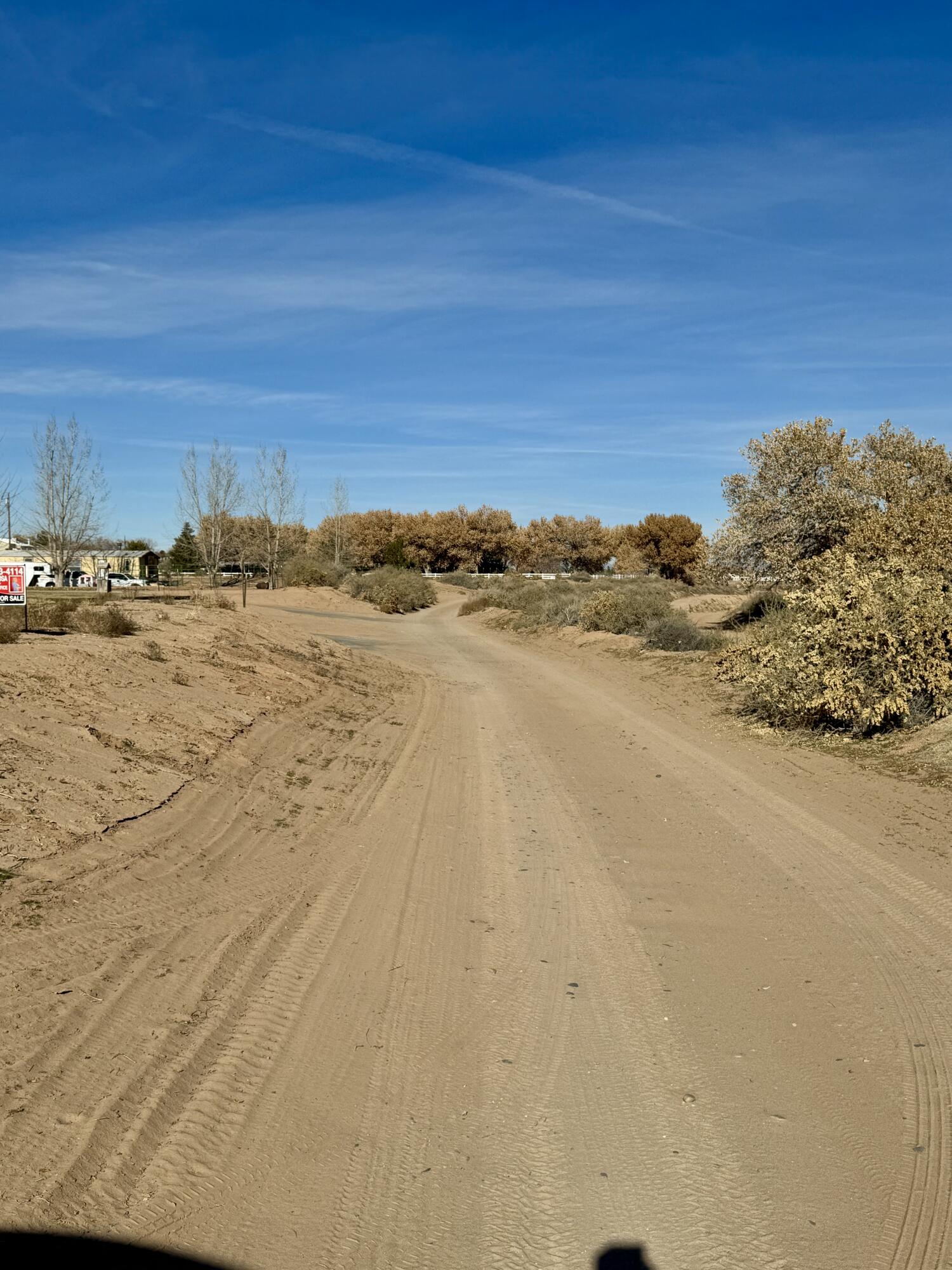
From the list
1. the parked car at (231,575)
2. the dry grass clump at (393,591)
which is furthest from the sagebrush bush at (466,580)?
the parked car at (231,575)

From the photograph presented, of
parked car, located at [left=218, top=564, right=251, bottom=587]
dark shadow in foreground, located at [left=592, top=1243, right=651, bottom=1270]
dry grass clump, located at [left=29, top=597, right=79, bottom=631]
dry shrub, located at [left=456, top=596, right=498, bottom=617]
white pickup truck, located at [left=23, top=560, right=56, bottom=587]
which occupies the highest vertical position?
parked car, located at [left=218, top=564, right=251, bottom=587]

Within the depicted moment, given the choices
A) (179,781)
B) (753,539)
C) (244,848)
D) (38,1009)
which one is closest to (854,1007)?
(38,1009)

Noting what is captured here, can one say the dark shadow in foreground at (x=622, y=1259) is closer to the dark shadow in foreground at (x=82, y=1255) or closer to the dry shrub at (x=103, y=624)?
the dark shadow in foreground at (x=82, y=1255)

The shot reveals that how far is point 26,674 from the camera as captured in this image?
1141 centimetres

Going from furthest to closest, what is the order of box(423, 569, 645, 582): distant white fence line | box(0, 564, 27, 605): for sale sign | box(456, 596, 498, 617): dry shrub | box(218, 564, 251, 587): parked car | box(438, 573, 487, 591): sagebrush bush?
box(438, 573, 487, 591): sagebrush bush
box(218, 564, 251, 587): parked car
box(423, 569, 645, 582): distant white fence line
box(456, 596, 498, 617): dry shrub
box(0, 564, 27, 605): for sale sign

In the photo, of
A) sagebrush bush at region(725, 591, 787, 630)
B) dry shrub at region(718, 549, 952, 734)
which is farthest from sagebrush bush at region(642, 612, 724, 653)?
dry shrub at region(718, 549, 952, 734)

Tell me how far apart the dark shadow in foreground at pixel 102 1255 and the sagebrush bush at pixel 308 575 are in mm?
58935

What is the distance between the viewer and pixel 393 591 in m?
55.4

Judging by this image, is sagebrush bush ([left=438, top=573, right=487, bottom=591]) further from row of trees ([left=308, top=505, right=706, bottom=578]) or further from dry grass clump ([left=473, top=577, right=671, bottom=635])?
dry grass clump ([left=473, top=577, right=671, bottom=635])

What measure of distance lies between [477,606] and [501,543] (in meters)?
63.2

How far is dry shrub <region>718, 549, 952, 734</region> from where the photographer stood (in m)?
13.8

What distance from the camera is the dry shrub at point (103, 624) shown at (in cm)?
1619

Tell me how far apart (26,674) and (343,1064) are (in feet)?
26.9

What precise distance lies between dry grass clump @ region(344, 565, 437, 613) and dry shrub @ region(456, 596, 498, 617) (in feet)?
10.3
